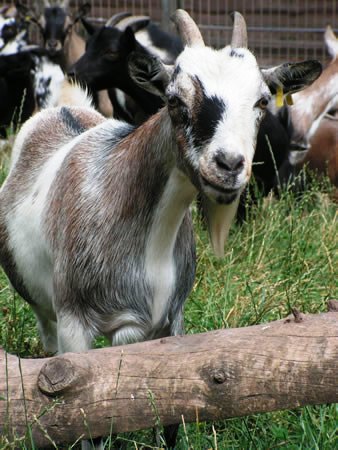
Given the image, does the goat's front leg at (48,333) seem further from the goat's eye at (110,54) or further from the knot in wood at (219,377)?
the goat's eye at (110,54)

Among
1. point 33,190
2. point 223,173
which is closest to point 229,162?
point 223,173

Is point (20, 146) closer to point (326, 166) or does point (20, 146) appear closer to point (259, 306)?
point (259, 306)

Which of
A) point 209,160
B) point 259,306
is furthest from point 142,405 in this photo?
point 259,306

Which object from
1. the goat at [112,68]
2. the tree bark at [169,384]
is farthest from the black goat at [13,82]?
the tree bark at [169,384]

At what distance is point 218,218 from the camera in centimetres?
347

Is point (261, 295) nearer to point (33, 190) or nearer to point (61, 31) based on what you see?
point (33, 190)

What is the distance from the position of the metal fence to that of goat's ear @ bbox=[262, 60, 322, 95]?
7663mm

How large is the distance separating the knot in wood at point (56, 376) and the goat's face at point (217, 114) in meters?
0.74

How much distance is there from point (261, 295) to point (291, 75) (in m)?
1.47

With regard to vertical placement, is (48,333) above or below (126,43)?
above

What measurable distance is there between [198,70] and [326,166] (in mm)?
4747

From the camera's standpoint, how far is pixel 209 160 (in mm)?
3100

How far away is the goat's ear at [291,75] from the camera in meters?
3.58

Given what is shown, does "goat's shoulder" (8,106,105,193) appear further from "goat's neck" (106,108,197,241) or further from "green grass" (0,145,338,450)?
"goat's neck" (106,108,197,241)
